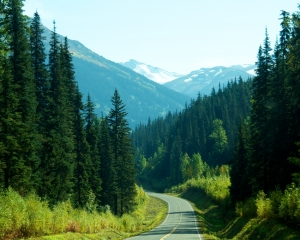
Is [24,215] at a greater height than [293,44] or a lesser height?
lesser

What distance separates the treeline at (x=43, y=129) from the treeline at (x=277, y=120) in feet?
64.6

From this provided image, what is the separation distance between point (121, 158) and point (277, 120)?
3153cm

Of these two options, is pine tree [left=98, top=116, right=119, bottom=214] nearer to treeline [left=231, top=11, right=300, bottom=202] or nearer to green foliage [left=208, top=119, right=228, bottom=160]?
treeline [left=231, top=11, right=300, bottom=202]

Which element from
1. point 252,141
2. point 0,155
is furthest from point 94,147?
point 0,155

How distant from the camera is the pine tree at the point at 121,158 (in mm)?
59844

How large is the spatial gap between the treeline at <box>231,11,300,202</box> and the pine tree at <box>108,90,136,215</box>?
19511mm

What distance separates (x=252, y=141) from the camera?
137 feet

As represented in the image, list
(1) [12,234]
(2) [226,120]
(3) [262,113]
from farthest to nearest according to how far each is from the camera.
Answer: (2) [226,120] < (3) [262,113] < (1) [12,234]

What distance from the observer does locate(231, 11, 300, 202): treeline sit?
97.7 ft

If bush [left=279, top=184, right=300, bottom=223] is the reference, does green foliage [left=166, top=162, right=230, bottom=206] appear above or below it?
below

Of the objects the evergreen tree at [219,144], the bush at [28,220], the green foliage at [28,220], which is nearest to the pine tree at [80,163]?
the bush at [28,220]

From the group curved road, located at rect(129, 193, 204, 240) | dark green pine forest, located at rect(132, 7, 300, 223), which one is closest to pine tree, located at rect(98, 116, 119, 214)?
curved road, located at rect(129, 193, 204, 240)

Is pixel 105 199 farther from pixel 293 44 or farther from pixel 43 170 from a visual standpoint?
pixel 293 44

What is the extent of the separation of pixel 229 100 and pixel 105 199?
121 metres
